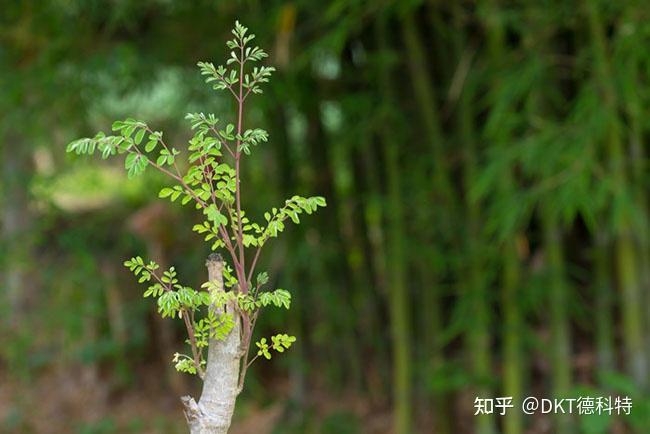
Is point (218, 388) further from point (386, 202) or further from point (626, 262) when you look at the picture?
point (386, 202)

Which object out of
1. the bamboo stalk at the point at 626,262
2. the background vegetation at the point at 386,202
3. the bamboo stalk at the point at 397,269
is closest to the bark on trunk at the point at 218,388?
the background vegetation at the point at 386,202

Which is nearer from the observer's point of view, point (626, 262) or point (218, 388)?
point (218, 388)

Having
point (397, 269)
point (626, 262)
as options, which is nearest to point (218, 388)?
point (626, 262)

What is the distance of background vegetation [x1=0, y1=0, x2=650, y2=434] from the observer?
293 cm

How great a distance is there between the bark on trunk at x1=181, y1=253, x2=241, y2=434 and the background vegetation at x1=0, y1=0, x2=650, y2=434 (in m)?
1.64

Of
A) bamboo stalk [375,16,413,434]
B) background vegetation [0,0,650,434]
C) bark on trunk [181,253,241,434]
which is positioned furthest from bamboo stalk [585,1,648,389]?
bark on trunk [181,253,241,434]

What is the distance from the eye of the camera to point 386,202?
12.0ft

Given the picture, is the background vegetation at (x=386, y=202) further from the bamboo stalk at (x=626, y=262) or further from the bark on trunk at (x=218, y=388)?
the bark on trunk at (x=218, y=388)

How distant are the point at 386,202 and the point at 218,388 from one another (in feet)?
8.21

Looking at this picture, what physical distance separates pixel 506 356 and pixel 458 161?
882mm

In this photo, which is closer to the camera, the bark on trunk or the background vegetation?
the bark on trunk

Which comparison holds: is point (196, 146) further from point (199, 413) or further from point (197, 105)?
point (197, 105)

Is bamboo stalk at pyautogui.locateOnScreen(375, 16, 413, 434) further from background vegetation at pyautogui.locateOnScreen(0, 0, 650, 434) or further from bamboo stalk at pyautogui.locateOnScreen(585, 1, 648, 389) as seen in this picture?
bamboo stalk at pyautogui.locateOnScreen(585, 1, 648, 389)

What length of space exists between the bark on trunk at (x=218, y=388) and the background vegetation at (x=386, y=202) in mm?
1637
